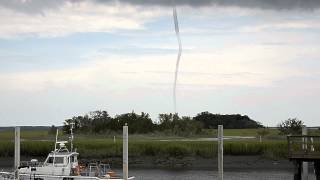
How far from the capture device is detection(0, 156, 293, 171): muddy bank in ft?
277

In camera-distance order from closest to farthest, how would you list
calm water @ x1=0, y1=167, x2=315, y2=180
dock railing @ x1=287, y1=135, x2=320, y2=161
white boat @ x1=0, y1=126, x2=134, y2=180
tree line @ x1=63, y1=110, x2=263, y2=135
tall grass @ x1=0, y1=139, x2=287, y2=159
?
dock railing @ x1=287, y1=135, x2=320, y2=161 → white boat @ x1=0, y1=126, x2=134, y2=180 → calm water @ x1=0, y1=167, x2=315, y2=180 → tall grass @ x1=0, y1=139, x2=287, y2=159 → tree line @ x1=63, y1=110, x2=263, y2=135

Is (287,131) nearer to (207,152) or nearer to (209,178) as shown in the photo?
(207,152)

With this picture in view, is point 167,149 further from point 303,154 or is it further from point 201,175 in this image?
point 303,154

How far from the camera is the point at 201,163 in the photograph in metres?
86.2

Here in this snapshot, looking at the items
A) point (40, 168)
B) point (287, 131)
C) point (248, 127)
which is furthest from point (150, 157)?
point (248, 127)

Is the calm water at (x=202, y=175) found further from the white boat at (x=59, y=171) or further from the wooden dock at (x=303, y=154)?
the wooden dock at (x=303, y=154)

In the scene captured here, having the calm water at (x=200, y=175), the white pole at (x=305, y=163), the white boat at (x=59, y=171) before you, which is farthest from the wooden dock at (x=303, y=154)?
the calm water at (x=200, y=175)

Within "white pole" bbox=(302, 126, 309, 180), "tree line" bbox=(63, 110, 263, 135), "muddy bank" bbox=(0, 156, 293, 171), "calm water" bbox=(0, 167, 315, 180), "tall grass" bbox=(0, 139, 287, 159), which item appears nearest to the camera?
"white pole" bbox=(302, 126, 309, 180)

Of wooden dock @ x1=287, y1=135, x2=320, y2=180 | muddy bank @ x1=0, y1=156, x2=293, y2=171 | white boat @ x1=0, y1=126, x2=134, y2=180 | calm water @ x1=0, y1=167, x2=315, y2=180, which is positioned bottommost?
calm water @ x1=0, y1=167, x2=315, y2=180

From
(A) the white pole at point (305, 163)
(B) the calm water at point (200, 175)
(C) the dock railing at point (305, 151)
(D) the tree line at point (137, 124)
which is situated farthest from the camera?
(D) the tree line at point (137, 124)

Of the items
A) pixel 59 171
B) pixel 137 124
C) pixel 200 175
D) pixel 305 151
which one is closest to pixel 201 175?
A: pixel 200 175

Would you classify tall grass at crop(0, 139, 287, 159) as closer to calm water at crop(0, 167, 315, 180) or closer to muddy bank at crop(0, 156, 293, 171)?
muddy bank at crop(0, 156, 293, 171)

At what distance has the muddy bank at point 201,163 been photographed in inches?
3327

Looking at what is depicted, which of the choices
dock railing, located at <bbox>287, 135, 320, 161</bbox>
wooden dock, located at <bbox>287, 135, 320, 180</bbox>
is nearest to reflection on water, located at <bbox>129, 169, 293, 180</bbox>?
wooden dock, located at <bbox>287, 135, 320, 180</bbox>
